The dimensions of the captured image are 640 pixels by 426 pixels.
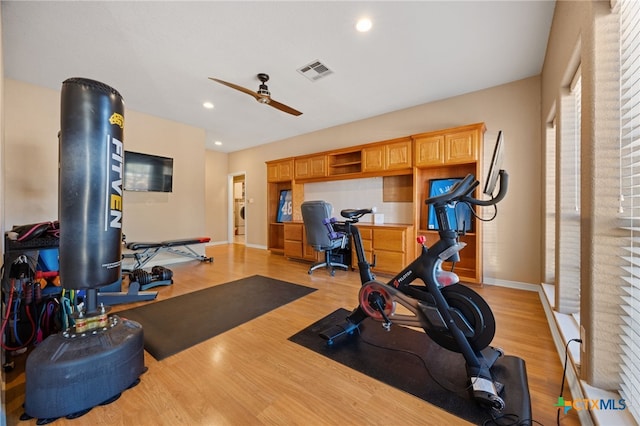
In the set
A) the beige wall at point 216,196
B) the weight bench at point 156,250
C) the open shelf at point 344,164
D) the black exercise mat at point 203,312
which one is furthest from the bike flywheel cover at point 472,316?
the beige wall at point 216,196

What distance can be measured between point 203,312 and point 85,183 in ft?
5.41

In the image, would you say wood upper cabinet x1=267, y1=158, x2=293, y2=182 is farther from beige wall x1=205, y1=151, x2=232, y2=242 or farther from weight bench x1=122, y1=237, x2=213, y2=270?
beige wall x1=205, y1=151, x2=232, y2=242

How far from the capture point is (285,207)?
593cm

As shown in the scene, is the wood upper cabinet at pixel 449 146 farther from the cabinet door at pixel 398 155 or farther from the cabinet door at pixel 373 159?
the cabinet door at pixel 373 159

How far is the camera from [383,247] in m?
3.90

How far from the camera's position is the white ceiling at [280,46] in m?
2.12

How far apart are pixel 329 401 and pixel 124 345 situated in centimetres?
123

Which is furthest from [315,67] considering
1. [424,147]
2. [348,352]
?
[348,352]

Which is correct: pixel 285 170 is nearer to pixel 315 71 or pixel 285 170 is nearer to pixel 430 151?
pixel 315 71

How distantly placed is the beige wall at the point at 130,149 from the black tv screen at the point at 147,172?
0.76ft

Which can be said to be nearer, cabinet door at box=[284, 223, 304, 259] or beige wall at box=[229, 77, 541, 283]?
beige wall at box=[229, 77, 541, 283]

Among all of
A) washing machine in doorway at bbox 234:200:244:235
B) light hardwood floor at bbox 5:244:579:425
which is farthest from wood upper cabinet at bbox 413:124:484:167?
washing machine in doorway at bbox 234:200:244:235

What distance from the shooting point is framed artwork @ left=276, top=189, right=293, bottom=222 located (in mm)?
5824

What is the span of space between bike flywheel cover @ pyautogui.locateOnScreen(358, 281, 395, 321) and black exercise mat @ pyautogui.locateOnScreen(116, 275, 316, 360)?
1160mm
